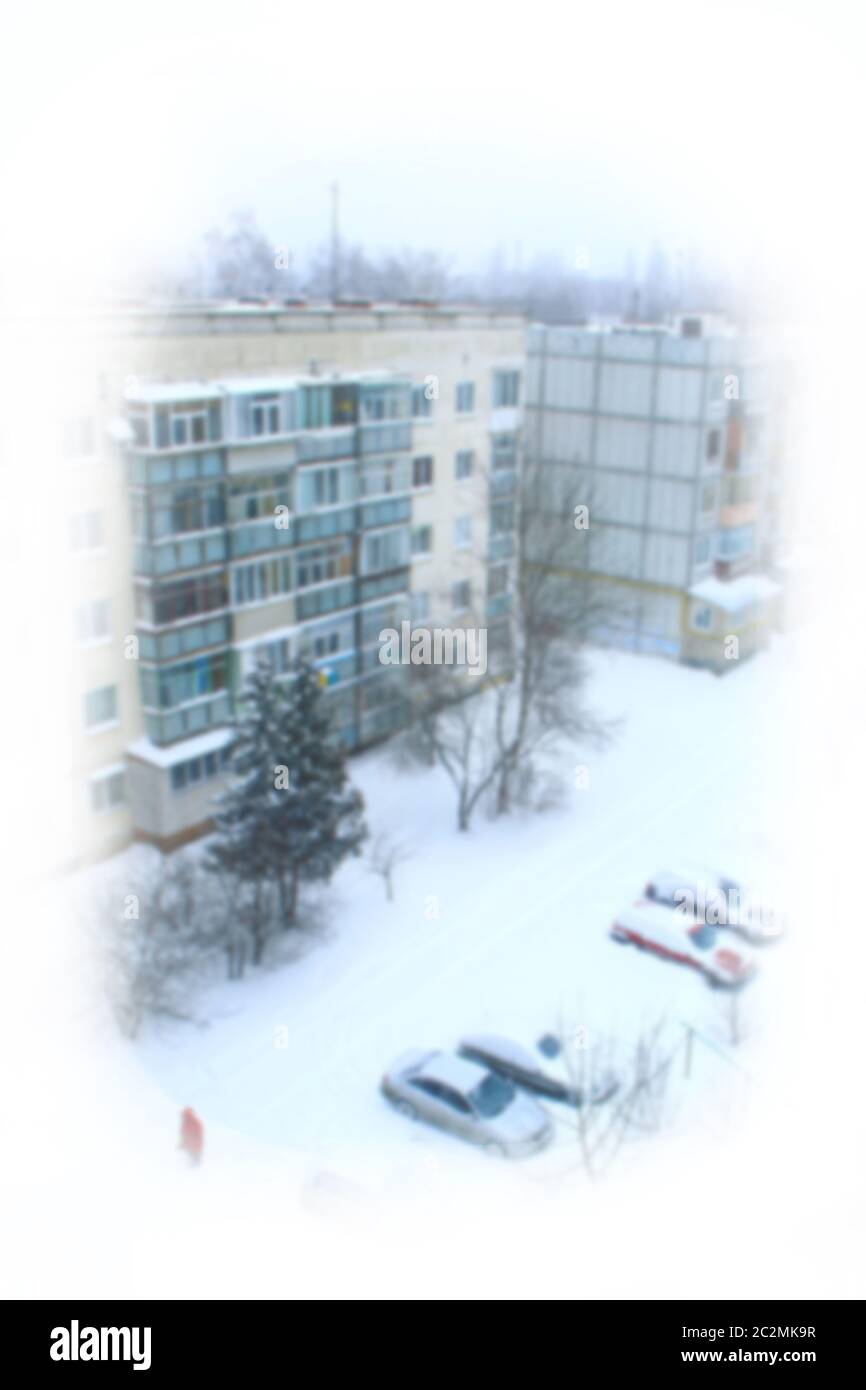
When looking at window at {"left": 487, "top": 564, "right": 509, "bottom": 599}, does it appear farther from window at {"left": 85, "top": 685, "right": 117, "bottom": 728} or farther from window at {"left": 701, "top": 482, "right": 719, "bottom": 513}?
window at {"left": 85, "top": 685, "right": 117, "bottom": 728}

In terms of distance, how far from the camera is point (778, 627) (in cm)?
1070

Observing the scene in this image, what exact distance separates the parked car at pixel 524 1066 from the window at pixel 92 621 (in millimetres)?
2765

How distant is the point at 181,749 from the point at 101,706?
0.48 m

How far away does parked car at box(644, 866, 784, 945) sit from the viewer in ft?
20.5

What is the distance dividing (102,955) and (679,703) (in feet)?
17.1

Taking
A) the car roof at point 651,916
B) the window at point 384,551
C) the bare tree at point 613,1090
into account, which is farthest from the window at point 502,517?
the bare tree at point 613,1090

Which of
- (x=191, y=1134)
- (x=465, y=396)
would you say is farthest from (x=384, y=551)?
(x=191, y=1134)

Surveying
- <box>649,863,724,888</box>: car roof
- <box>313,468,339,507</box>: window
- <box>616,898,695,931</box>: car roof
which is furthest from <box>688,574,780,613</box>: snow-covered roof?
<box>616,898,695,931</box>: car roof

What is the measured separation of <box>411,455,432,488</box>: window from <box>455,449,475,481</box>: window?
12.2 inches

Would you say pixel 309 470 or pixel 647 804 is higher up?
pixel 309 470

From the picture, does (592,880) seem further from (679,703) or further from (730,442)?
(730,442)

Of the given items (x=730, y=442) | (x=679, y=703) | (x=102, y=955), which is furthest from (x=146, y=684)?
(x=730, y=442)

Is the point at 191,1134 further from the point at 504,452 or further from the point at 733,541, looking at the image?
the point at 733,541

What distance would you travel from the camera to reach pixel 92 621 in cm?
628
